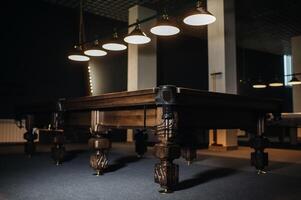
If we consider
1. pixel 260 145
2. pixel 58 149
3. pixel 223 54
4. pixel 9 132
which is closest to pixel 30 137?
pixel 58 149

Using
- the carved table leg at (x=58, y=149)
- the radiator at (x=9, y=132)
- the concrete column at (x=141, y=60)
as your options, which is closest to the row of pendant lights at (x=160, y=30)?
the carved table leg at (x=58, y=149)

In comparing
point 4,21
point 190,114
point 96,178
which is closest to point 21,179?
point 96,178

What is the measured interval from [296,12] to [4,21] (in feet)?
25.7

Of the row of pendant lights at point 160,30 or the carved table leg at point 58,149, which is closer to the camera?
the row of pendant lights at point 160,30

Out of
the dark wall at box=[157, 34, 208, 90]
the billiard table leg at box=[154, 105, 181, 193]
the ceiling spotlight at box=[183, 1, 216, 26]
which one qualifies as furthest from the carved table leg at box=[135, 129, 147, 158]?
the dark wall at box=[157, 34, 208, 90]

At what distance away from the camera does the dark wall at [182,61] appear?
10148 mm

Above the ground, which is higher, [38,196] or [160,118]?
[160,118]

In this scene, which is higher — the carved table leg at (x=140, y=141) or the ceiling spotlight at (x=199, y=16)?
the ceiling spotlight at (x=199, y=16)

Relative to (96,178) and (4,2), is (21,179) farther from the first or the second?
(4,2)

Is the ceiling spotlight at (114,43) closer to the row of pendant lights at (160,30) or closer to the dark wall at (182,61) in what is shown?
the row of pendant lights at (160,30)

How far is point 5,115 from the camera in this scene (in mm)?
7621

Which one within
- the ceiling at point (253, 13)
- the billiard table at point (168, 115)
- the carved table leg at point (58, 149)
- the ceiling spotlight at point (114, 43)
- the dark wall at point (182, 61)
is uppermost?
the ceiling at point (253, 13)

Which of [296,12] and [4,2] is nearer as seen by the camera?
[4,2]

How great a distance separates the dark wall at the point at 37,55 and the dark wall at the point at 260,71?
24.5 ft
